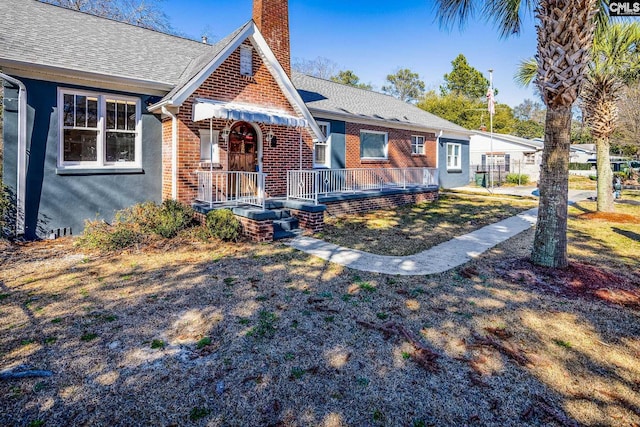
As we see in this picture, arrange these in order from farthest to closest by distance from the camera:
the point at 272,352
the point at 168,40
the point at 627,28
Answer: the point at 168,40 < the point at 627,28 < the point at 272,352

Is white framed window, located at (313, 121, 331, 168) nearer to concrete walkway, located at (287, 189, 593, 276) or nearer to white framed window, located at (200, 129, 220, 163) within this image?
white framed window, located at (200, 129, 220, 163)

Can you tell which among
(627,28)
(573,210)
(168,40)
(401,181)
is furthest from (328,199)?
(627,28)

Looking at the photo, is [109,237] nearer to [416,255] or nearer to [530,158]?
[416,255]

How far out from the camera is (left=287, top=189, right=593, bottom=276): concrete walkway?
6844mm

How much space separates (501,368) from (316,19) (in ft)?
84.7

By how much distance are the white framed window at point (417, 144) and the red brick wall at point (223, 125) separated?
29.4ft

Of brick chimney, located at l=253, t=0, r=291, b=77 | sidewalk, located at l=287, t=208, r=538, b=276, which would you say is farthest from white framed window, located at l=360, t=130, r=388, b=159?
sidewalk, located at l=287, t=208, r=538, b=276

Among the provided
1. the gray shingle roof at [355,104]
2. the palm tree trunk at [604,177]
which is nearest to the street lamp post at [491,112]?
the gray shingle roof at [355,104]

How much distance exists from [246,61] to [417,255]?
7.63 meters

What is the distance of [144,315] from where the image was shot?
470cm

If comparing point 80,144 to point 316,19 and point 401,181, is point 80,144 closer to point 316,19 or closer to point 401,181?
point 401,181

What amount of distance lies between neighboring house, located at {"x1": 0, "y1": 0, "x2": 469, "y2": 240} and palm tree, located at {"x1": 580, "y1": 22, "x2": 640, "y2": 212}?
9.40m

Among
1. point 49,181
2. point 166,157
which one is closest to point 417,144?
point 166,157

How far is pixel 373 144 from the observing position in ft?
57.8
